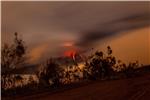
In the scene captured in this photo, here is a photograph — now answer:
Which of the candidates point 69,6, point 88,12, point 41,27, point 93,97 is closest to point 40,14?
point 41,27

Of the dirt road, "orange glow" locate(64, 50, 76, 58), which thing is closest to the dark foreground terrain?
the dirt road

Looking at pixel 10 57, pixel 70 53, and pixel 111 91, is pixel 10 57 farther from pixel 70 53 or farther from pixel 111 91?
pixel 111 91

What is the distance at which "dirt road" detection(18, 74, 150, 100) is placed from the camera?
6.56 feet

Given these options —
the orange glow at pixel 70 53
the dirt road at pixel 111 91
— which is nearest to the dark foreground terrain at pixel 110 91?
the dirt road at pixel 111 91

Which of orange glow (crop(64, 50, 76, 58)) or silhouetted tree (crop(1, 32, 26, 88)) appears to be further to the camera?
orange glow (crop(64, 50, 76, 58))

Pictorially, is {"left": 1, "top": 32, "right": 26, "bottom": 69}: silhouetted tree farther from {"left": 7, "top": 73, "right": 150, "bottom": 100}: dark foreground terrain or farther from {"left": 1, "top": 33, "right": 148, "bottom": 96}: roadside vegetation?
{"left": 7, "top": 73, "right": 150, "bottom": 100}: dark foreground terrain

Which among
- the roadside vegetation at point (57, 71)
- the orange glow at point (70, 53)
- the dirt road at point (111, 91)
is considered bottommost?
the dirt road at point (111, 91)

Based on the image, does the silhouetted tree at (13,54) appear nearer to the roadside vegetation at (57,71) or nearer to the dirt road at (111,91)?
the roadside vegetation at (57,71)

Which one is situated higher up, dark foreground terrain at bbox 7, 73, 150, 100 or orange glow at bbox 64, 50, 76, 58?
orange glow at bbox 64, 50, 76, 58

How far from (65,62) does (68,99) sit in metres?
0.33

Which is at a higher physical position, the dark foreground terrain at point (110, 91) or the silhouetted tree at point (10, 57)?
the silhouetted tree at point (10, 57)

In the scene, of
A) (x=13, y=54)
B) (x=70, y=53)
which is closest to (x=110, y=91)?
(x=70, y=53)

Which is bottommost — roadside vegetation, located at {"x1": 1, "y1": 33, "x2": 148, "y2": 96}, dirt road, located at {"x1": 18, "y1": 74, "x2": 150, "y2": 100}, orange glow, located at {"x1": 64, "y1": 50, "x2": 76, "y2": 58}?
dirt road, located at {"x1": 18, "y1": 74, "x2": 150, "y2": 100}

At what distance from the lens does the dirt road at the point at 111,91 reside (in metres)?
2.00
